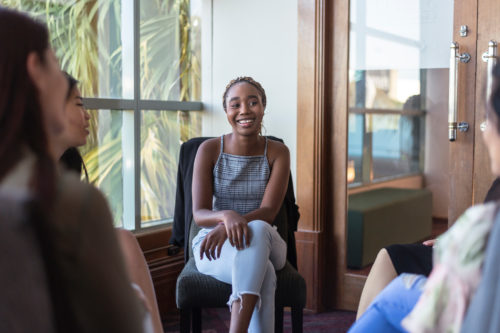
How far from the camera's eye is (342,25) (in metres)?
3.24

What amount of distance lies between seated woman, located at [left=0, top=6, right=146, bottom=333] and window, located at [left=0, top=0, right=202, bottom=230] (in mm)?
1962

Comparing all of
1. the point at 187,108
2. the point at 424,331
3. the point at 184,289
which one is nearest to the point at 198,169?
the point at 184,289

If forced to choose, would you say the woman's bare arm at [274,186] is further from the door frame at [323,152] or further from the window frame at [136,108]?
the window frame at [136,108]

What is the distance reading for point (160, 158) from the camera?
3.41m

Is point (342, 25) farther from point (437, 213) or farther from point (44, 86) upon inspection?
point (44, 86)

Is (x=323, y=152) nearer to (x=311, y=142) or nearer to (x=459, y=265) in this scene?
(x=311, y=142)

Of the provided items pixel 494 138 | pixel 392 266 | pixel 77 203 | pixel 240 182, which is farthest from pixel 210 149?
pixel 77 203

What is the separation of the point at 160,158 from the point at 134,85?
455mm

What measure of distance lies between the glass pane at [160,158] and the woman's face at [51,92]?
2.31 meters

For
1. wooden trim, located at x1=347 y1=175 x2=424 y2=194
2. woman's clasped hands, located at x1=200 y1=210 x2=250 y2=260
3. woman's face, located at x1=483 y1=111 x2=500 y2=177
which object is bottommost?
woman's clasped hands, located at x1=200 y1=210 x2=250 y2=260

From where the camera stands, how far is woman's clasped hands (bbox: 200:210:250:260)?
2244 millimetres

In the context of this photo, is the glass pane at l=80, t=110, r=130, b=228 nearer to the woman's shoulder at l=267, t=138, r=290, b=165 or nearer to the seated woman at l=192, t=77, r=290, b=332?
the seated woman at l=192, t=77, r=290, b=332

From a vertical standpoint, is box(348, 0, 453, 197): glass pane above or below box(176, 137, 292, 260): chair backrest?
above

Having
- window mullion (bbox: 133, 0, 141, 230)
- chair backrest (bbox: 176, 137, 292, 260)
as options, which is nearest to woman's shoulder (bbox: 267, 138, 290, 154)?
chair backrest (bbox: 176, 137, 292, 260)
